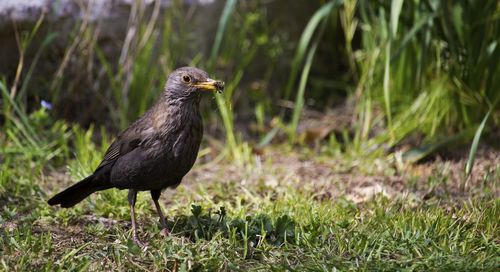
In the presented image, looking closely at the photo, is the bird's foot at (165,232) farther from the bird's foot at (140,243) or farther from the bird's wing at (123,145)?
the bird's wing at (123,145)

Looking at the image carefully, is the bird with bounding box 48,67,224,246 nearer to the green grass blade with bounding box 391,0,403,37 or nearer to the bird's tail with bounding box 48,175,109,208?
the bird's tail with bounding box 48,175,109,208

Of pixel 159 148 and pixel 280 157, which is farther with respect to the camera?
pixel 280 157

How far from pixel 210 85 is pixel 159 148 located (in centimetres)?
49

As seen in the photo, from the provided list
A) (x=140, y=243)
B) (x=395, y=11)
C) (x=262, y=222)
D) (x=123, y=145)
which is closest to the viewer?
(x=140, y=243)

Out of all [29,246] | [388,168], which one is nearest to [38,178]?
[29,246]

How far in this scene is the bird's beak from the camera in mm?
4516

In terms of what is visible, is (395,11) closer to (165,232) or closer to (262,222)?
(262,222)

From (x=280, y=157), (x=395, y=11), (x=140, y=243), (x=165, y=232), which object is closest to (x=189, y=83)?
(x=165, y=232)

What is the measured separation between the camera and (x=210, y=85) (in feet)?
14.8

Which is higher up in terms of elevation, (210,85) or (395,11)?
(395,11)

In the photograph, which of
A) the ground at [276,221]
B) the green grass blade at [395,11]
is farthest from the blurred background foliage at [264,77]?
the ground at [276,221]

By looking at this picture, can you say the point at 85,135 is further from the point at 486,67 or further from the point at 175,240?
the point at 486,67

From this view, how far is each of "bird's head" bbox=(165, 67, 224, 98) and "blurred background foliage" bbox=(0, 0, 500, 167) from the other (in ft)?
4.14

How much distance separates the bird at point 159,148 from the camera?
4.39 m
